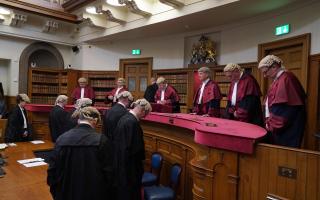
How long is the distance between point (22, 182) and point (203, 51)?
542cm

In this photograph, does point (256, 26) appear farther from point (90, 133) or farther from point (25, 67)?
point (25, 67)

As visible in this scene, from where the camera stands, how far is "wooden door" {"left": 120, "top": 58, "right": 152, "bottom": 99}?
8.45 m

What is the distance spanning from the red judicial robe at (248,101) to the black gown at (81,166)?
1985 mm

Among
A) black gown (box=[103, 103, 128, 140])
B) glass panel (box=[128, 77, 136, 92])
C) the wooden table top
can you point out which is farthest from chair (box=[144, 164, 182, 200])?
glass panel (box=[128, 77, 136, 92])

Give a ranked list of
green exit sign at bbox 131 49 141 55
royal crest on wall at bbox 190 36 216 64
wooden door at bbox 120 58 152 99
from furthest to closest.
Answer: green exit sign at bbox 131 49 141 55, wooden door at bbox 120 58 152 99, royal crest on wall at bbox 190 36 216 64

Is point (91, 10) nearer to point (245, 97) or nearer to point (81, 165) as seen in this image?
point (245, 97)

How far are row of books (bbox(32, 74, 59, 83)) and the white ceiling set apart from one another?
7.91ft

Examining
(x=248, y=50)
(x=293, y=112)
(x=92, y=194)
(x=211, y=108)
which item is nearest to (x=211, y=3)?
(x=248, y=50)

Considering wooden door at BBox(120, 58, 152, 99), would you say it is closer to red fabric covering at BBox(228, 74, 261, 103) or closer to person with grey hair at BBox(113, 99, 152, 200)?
red fabric covering at BBox(228, 74, 261, 103)

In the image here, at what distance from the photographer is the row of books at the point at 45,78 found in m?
8.73

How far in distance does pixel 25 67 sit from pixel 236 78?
7.17 m

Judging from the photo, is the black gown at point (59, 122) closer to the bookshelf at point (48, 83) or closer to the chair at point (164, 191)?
the chair at point (164, 191)

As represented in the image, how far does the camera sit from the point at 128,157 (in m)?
2.71

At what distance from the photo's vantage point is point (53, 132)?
14.8 feet
